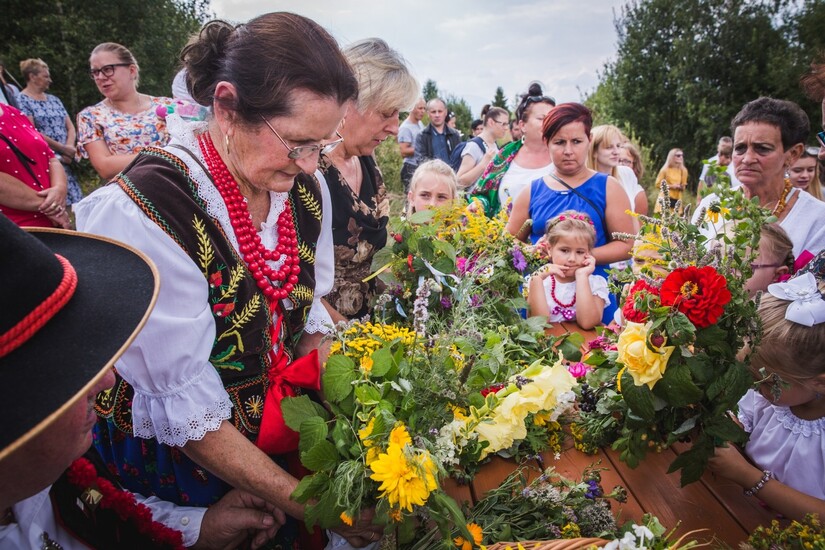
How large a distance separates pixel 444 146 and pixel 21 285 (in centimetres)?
766

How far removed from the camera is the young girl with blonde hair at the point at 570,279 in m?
2.82

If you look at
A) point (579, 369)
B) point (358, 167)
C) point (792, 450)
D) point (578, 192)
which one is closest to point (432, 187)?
point (358, 167)

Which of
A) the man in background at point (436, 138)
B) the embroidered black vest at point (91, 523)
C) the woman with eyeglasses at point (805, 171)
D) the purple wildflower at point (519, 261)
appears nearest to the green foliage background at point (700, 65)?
the man in background at point (436, 138)

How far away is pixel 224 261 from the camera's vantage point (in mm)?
1329

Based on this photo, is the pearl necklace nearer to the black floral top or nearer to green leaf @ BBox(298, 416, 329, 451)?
green leaf @ BBox(298, 416, 329, 451)

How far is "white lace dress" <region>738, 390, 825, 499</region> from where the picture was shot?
166 cm

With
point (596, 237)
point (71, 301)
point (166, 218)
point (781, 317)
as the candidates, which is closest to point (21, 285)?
point (71, 301)

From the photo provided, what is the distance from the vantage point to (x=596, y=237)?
10.7 feet

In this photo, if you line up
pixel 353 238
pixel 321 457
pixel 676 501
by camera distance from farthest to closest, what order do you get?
pixel 353 238, pixel 676 501, pixel 321 457

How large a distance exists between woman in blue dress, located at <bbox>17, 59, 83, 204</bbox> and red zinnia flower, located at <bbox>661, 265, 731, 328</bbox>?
20.7ft

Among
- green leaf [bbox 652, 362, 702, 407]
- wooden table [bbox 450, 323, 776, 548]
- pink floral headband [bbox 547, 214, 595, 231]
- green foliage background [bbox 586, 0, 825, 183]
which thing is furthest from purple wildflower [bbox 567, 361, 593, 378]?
green foliage background [bbox 586, 0, 825, 183]

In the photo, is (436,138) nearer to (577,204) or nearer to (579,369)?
(577,204)

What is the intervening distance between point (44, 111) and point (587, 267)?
6593 mm

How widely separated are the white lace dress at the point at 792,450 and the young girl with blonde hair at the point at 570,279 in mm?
1048
